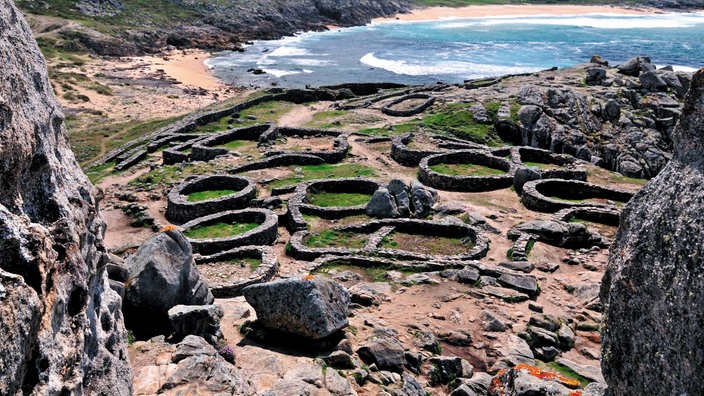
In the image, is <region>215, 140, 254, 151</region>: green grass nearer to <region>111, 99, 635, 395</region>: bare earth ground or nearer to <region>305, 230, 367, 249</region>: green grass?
<region>111, 99, 635, 395</region>: bare earth ground

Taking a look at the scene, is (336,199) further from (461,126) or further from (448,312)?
(461,126)

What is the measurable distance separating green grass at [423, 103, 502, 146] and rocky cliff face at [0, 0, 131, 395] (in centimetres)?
3324

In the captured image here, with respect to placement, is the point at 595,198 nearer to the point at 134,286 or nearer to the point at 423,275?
the point at 423,275

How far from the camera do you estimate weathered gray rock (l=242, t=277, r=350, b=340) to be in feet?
39.2

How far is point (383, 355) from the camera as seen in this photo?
39.4ft

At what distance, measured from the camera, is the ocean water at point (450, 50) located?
7700 cm

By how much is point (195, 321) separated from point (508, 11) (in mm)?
175897

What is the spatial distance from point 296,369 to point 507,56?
298 ft

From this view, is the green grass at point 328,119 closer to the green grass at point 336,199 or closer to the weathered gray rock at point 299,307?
the green grass at point 336,199

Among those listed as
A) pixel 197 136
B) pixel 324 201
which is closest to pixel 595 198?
pixel 324 201

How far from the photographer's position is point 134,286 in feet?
38.1

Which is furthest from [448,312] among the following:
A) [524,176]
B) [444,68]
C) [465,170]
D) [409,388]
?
[444,68]

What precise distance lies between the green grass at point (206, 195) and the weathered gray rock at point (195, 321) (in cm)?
1561

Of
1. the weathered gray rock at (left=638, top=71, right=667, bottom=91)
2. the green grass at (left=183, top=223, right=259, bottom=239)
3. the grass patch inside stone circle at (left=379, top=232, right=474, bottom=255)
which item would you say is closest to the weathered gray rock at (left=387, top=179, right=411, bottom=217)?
the grass patch inside stone circle at (left=379, top=232, right=474, bottom=255)
